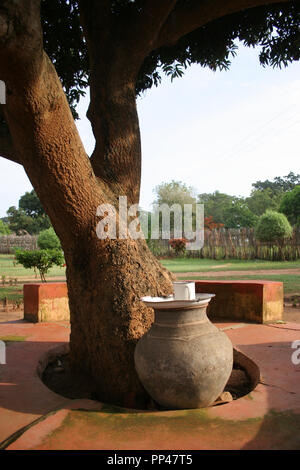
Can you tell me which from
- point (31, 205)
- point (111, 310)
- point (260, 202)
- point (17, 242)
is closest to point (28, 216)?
point (31, 205)

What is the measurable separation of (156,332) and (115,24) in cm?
300

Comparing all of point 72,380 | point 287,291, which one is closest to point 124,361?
point 72,380

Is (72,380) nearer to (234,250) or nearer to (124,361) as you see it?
(124,361)

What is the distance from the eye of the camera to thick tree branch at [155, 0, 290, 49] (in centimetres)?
361

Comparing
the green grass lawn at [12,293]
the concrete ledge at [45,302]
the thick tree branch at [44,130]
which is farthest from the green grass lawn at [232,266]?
the thick tree branch at [44,130]

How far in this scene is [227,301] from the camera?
5195 millimetres

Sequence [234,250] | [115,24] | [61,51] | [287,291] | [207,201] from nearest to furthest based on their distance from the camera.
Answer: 1. [115,24]
2. [61,51]
3. [287,291]
4. [234,250]
5. [207,201]

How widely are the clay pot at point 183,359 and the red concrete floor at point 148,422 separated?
130 millimetres

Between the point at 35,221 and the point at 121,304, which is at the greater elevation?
the point at 35,221

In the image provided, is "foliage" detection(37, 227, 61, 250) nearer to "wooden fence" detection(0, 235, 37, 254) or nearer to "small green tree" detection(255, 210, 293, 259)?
"small green tree" detection(255, 210, 293, 259)

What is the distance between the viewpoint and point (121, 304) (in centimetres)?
300

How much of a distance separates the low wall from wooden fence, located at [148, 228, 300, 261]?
1450cm

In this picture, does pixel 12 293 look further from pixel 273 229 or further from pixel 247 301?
pixel 273 229

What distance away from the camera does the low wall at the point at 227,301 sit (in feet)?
16.0
